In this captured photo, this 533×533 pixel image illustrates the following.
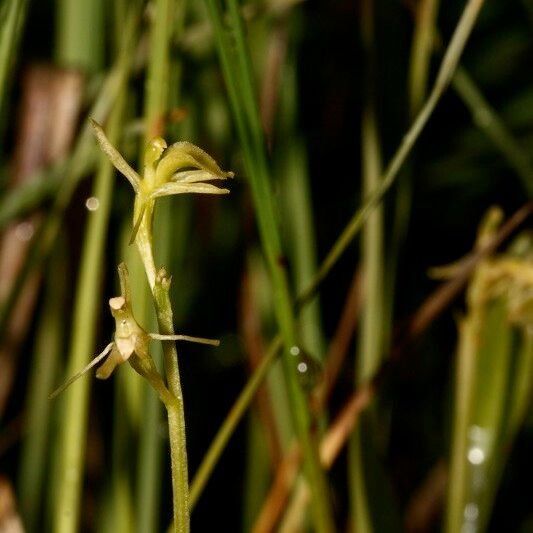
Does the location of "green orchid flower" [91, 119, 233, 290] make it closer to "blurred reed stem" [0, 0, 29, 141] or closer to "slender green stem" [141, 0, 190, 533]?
"slender green stem" [141, 0, 190, 533]

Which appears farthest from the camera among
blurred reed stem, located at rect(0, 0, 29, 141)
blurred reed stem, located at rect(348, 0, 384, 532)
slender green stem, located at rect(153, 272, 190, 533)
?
blurred reed stem, located at rect(348, 0, 384, 532)

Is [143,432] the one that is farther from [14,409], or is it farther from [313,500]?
[14,409]

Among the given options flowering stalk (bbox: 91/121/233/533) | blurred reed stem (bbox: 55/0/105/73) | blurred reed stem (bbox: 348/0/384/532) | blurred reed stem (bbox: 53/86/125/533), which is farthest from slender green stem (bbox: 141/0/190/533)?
blurred reed stem (bbox: 55/0/105/73)

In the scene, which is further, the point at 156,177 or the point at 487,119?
the point at 487,119

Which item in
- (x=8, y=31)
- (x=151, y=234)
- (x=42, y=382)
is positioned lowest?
(x=42, y=382)

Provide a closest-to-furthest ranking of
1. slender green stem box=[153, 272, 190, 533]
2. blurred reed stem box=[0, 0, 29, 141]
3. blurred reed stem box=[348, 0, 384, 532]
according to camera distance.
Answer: slender green stem box=[153, 272, 190, 533] < blurred reed stem box=[0, 0, 29, 141] < blurred reed stem box=[348, 0, 384, 532]

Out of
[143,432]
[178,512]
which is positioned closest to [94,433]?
[143,432]

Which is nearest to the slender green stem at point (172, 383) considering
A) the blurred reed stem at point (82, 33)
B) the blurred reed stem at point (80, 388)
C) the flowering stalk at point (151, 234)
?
the flowering stalk at point (151, 234)

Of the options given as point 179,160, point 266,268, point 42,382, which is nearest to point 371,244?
point 266,268

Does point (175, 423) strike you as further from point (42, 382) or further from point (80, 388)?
point (42, 382)

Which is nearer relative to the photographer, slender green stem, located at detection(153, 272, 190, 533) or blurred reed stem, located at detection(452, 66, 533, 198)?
slender green stem, located at detection(153, 272, 190, 533)
